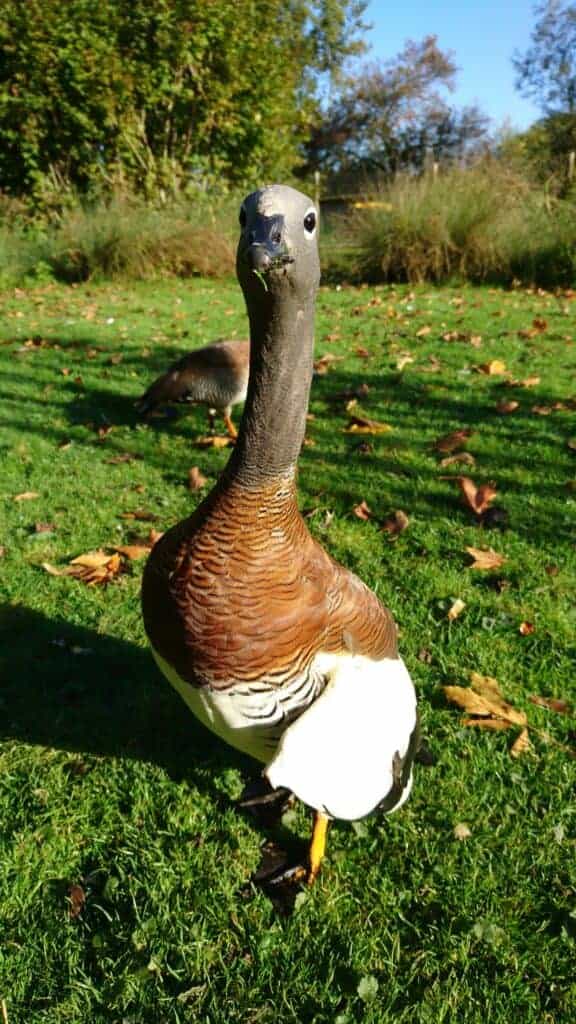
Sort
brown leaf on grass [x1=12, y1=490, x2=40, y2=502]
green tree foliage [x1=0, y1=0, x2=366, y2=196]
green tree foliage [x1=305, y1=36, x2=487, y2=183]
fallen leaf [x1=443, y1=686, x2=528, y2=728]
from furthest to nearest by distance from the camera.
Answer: green tree foliage [x1=305, y1=36, x2=487, y2=183]
green tree foliage [x1=0, y1=0, x2=366, y2=196]
brown leaf on grass [x1=12, y1=490, x2=40, y2=502]
fallen leaf [x1=443, y1=686, x2=528, y2=728]

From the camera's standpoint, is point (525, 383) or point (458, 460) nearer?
point (458, 460)

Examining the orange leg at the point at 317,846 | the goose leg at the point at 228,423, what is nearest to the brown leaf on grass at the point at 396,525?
the goose leg at the point at 228,423

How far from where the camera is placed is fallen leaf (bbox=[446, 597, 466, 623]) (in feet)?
9.91

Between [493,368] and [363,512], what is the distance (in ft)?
10.4

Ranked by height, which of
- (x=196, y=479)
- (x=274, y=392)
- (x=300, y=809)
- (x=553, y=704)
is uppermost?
(x=274, y=392)

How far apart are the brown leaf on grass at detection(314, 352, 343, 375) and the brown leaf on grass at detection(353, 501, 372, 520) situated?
2687mm

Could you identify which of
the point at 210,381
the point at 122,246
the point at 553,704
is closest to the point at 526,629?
the point at 553,704

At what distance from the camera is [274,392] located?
5.11ft

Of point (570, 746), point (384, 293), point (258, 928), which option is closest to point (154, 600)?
point (258, 928)

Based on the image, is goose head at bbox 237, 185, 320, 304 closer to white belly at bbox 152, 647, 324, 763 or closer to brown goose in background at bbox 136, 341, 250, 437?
white belly at bbox 152, 647, 324, 763

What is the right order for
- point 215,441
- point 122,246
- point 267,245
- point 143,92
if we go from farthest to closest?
point 143,92, point 122,246, point 215,441, point 267,245

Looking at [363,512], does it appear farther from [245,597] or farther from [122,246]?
[122,246]

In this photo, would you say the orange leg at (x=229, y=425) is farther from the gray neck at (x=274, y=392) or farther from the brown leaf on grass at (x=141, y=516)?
the gray neck at (x=274, y=392)

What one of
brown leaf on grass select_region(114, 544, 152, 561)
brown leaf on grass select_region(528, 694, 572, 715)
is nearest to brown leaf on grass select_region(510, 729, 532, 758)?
brown leaf on grass select_region(528, 694, 572, 715)
